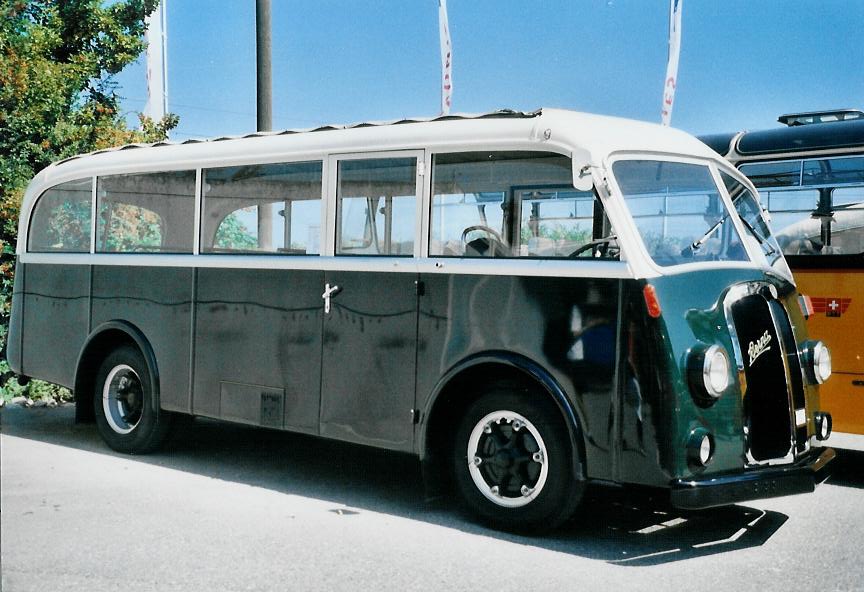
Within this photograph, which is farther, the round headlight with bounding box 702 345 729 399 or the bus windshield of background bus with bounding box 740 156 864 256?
the bus windshield of background bus with bounding box 740 156 864 256

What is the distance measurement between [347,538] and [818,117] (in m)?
5.78

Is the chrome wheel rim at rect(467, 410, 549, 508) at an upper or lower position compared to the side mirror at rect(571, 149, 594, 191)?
lower

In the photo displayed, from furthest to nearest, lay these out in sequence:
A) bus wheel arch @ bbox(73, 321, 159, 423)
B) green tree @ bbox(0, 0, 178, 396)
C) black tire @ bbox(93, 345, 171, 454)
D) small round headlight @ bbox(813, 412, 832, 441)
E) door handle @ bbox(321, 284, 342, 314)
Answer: green tree @ bbox(0, 0, 178, 396), bus wheel arch @ bbox(73, 321, 159, 423), black tire @ bbox(93, 345, 171, 454), door handle @ bbox(321, 284, 342, 314), small round headlight @ bbox(813, 412, 832, 441)

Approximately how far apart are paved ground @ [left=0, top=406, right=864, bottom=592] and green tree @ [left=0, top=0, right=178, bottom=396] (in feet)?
14.5

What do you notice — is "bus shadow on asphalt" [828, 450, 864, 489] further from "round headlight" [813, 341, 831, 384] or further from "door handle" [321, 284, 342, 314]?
"door handle" [321, 284, 342, 314]

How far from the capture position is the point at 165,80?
14.7 m

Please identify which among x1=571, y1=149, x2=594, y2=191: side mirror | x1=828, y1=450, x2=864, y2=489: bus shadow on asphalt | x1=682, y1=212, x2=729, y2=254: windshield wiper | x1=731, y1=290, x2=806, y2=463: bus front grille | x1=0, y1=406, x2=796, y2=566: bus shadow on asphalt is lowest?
x1=828, y1=450, x2=864, y2=489: bus shadow on asphalt

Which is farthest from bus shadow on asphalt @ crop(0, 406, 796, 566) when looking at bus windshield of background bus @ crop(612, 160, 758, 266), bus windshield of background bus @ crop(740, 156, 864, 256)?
bus windshield of background bus @ crop(740, 156, 864, 256)

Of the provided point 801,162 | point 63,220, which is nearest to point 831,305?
point 801,162

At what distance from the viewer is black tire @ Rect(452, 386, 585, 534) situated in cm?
567

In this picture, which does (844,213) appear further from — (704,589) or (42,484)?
(42,484)

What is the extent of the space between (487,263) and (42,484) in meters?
3.16

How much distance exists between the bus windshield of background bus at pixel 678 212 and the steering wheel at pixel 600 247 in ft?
0.56

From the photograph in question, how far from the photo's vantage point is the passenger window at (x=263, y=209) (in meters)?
7.03
